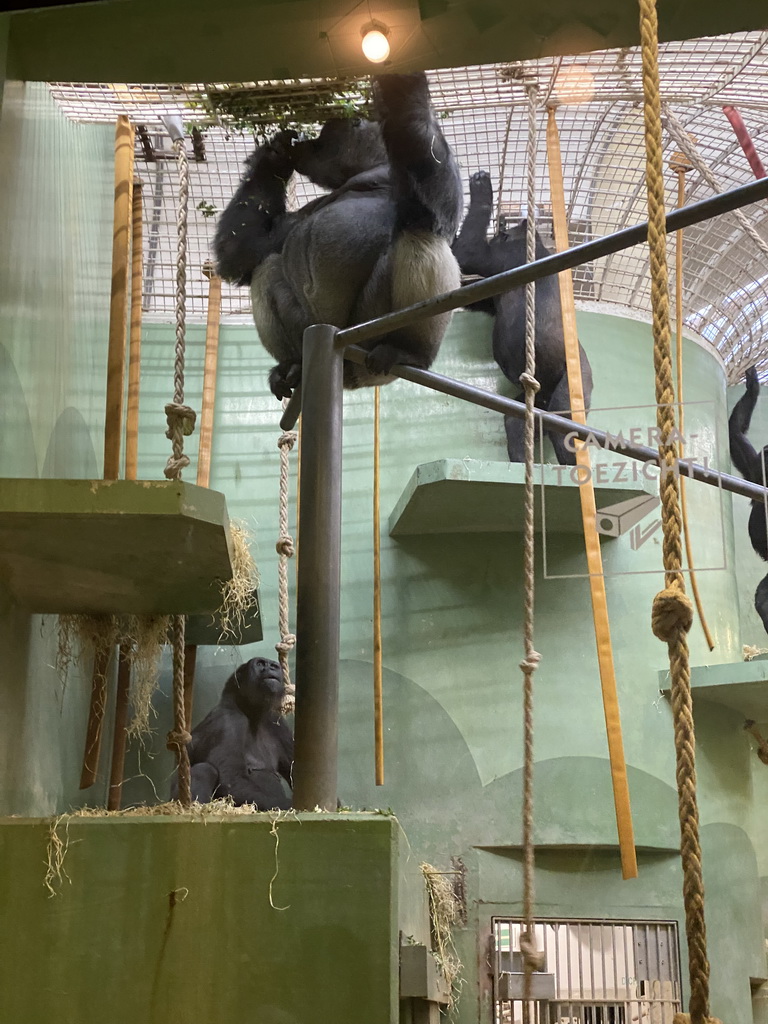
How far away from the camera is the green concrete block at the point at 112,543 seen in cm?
158

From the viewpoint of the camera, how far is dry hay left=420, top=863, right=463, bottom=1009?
3494mm

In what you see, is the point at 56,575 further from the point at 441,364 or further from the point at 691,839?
the point at 441,364

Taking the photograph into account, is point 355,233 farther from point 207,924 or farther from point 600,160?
point 600,160

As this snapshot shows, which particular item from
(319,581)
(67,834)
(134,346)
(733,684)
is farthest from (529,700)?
(733,684)

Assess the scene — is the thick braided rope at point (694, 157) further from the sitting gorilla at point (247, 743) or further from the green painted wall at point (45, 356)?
the sitting gorilla at point (247, 743)

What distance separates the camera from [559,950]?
3.89m

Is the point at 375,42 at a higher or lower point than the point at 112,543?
higher

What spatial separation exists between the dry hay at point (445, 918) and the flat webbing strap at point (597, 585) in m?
1.11

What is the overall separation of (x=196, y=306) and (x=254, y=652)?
1.75 meters

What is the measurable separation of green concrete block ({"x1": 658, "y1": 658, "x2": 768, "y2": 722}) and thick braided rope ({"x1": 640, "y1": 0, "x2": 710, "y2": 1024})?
3.03 m

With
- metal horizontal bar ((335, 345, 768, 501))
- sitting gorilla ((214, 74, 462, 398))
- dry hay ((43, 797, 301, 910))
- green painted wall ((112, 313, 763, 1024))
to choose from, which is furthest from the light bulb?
green painted wall ((112, 313, 763, 1024))

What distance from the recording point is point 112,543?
173cm

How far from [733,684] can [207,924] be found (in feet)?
9.52

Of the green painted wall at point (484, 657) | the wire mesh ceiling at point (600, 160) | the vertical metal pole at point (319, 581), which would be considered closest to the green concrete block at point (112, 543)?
the vertical metal pole at point (319, 581)
